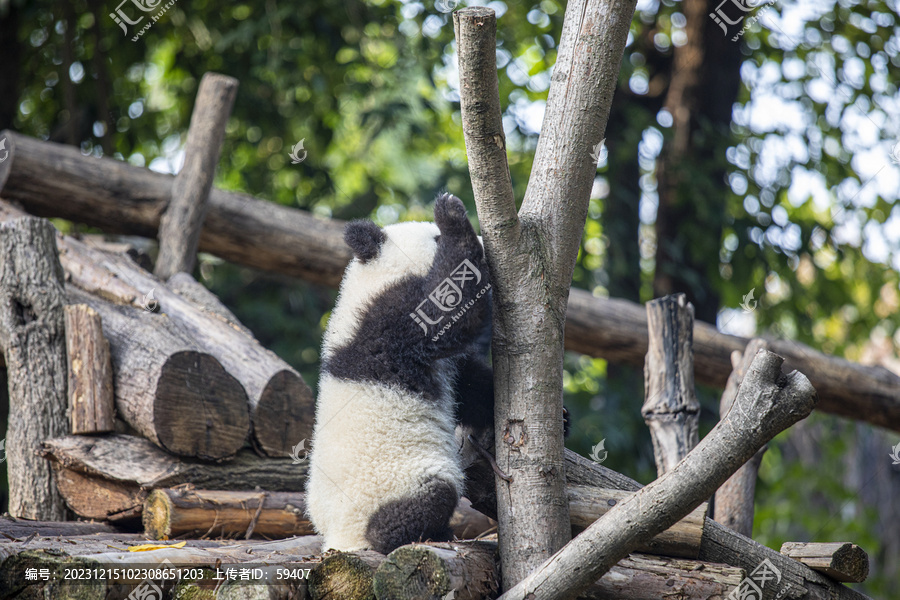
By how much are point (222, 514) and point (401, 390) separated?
1.28m

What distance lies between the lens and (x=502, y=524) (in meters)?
2.38

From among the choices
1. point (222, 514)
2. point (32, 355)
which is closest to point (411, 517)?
point (222, 514)

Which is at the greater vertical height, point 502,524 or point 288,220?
point 288,220

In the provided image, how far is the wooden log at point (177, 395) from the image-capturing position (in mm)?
3379

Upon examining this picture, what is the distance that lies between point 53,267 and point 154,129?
157 inches

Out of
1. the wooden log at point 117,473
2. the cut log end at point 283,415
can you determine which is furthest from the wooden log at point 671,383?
the wooden log at point 117,473

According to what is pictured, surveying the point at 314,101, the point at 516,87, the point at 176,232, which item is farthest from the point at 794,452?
the point at 176,232

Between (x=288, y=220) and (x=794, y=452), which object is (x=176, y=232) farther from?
(x=794, y=452)

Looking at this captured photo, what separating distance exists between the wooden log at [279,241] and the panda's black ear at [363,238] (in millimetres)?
1938

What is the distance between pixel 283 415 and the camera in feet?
12.4

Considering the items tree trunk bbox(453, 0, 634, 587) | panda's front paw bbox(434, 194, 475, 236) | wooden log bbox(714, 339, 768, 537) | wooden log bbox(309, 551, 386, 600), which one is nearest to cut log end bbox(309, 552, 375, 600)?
wooden log bbox(309, 551, 386, 600)

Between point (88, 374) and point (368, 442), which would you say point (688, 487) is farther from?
point (88, 374)

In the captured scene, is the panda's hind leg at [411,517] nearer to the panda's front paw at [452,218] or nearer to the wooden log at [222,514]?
the panda's front paw at [452,218]

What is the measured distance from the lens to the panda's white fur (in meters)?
2.57
